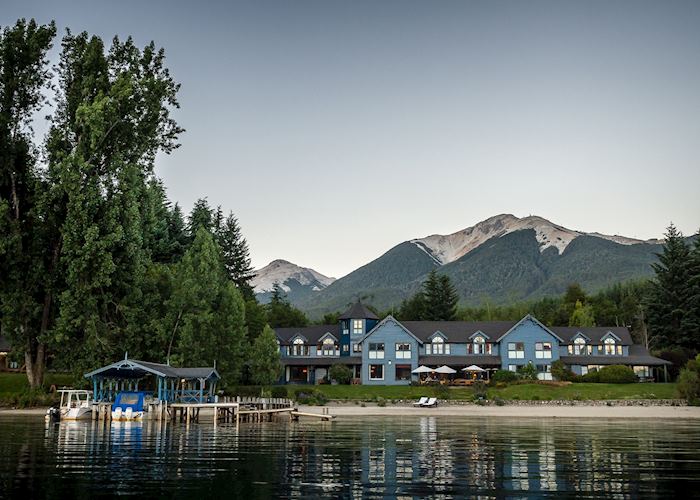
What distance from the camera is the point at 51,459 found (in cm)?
2277

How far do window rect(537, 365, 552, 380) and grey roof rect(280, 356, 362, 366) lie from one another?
71.3 feet

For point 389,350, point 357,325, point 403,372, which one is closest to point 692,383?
point 403,372

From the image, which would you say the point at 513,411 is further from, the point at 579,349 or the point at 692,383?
the point at 579,349

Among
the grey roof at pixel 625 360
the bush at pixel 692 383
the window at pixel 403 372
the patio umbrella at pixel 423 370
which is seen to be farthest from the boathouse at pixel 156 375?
the grey roof at pixel 625 360

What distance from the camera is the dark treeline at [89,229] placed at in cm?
5025

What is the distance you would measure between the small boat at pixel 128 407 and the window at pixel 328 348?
4521 centimetres

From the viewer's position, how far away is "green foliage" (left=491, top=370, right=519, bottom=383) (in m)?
73.0

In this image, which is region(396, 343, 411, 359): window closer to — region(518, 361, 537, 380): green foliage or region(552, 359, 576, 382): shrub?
region(518, 361, 537, 380): green foliage

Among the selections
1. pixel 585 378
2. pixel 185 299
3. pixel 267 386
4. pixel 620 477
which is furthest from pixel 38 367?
pixel 585 378

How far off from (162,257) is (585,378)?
175 feet

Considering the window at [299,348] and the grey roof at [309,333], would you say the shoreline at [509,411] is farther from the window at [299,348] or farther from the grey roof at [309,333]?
the grey roof at [309,333]

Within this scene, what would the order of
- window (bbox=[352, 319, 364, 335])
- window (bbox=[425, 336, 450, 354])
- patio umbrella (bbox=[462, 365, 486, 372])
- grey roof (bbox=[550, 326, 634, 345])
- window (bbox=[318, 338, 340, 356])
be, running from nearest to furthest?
patio umbrella (bbox=[462, 365, 486, 372]) → grey roof (bbox=[550, 326, 634, 345]) → window (bbox=[425, 336, 450, 354]) → window (bbox=[352, 319, 364, 335]) → window (bbox=[318, 338, 340, 356])

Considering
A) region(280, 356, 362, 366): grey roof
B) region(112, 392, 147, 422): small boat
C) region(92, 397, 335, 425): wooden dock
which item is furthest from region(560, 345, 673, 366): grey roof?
region(112, 392, 147, 422): small boat

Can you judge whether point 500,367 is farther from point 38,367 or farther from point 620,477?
point 620,477
